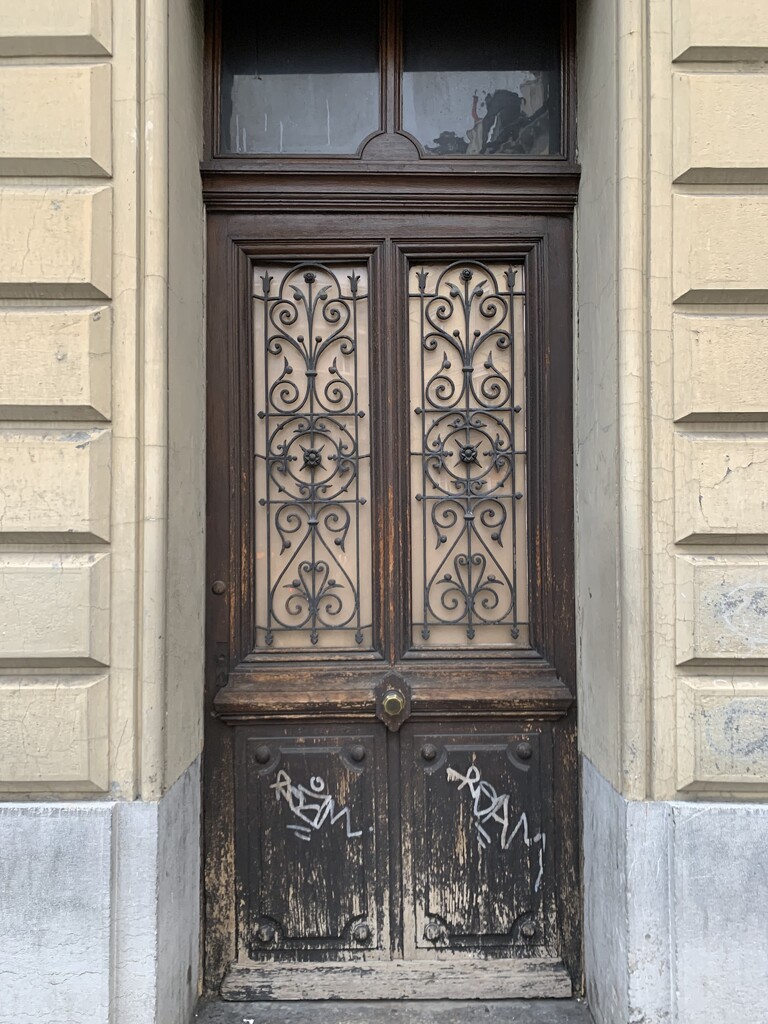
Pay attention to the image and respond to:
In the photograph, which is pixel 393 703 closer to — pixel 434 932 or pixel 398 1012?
pixel 434 932

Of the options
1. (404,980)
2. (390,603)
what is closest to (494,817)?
(404,980)

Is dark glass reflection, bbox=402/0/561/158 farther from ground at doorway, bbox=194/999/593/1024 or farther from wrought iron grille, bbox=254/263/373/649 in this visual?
ground at doorway, bbox=194/999/593/1024

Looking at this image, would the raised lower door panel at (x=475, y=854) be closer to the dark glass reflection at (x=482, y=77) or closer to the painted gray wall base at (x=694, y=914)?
the painted gray wall base at (x=694, y=914)

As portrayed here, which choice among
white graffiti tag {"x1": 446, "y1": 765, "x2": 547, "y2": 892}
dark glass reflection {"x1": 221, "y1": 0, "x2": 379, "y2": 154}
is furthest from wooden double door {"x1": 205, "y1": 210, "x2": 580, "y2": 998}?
dark glass reflection {"x1": 221, "y1": 0, "x2": 379, "y2": 154}

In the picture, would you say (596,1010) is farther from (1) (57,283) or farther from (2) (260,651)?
(1) (57,283)

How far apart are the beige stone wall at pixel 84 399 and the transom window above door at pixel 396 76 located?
63 centimetres

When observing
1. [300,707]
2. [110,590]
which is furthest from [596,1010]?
[110,590]

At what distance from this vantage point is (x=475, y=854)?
123 inches

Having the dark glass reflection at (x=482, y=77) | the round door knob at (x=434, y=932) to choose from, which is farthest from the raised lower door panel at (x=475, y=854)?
the dark glass reflection at (x=482, y=77)

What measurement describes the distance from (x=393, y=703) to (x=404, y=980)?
45.5 inches

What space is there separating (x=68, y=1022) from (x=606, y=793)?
208 centimetres

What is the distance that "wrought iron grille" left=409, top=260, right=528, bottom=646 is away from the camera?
10.4 ft

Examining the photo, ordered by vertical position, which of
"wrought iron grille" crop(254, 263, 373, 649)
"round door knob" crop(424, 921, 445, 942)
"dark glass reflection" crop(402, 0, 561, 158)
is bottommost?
"round door knob" crop(424, 921, 445, 942)

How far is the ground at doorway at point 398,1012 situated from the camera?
2912 mm
